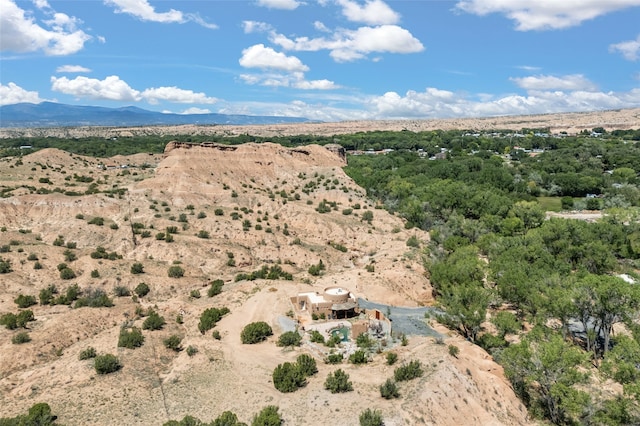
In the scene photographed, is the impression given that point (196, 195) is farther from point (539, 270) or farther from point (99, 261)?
point (539, 270)

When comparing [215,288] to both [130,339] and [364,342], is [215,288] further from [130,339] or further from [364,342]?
[364,342]

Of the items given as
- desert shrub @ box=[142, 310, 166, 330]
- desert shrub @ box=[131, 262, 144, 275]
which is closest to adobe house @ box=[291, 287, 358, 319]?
desert shrub @ box=[142, 310, 166, 330]

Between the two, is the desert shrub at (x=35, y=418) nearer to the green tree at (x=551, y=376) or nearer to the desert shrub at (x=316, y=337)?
the desert shrub at (x=316, y=337)

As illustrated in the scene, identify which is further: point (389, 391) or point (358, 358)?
point (358, 358)

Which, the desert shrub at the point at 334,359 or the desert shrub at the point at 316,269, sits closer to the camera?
the desert shrub at the point at 334,359

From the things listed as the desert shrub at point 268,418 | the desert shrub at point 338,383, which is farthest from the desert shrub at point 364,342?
the desert shrub at point 268,418

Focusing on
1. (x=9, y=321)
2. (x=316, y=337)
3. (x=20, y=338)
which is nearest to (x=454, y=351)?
(x=316, y=337)
